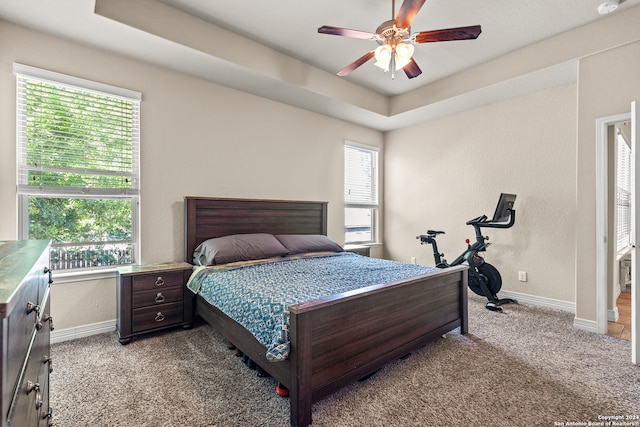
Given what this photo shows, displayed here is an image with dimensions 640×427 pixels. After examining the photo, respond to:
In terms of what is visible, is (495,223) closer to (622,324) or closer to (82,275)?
(622,324)

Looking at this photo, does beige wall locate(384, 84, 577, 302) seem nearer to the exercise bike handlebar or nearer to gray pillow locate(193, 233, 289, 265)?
the exercise bike handlebar

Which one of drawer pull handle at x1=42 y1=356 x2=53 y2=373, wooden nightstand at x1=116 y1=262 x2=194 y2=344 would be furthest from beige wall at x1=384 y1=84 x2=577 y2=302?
drawer pull handle at x1=42 y1=356 x2=53 y2=373

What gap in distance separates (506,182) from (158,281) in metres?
4.38

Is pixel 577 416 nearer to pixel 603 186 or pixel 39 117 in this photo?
pixel 603 186

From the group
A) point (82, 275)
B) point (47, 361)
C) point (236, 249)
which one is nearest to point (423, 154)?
point (236, 249)

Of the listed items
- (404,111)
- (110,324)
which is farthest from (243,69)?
(110,324)

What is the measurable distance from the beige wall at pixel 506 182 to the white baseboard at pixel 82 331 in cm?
428

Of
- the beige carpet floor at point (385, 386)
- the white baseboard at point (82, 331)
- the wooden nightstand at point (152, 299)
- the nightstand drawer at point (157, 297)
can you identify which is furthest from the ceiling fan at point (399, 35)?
the white baseboard at point (82, 331)

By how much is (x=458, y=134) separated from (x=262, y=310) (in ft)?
13.3

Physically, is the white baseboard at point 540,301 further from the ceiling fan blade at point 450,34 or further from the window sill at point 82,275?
the window sill at point 82,275

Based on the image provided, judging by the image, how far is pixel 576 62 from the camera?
306 cm

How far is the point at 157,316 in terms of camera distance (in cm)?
279

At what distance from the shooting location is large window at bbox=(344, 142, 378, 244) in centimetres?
511

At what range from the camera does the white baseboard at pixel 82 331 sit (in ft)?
8.71
